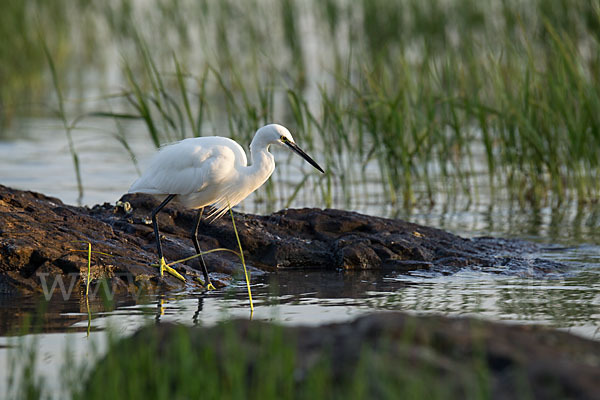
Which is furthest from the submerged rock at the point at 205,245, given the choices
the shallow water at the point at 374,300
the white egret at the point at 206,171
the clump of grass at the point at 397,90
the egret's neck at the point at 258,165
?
the clump of grass at the point at 397,90

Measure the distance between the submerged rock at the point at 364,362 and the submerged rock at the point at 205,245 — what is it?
7.66 feet

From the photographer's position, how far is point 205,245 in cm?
677

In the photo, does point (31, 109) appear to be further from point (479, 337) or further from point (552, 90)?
point (479, 337)

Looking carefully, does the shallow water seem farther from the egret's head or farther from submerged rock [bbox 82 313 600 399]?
the egret's head

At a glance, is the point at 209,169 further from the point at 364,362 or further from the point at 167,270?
the point at 364,362

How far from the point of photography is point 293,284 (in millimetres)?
6133

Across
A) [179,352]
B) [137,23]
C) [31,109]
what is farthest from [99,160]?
[179,352]

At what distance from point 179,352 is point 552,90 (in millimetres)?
6316

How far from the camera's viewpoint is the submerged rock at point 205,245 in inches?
220

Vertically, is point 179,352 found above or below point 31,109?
below

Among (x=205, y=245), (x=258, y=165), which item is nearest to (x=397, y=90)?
(x=205, y=245)

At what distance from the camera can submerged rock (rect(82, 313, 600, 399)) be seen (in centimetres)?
278

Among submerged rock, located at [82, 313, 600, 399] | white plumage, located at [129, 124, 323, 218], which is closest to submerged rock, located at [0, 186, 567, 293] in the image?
white plumage, located at [129, 124, 323, 218]

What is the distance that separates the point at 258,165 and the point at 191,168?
1.59 ft
